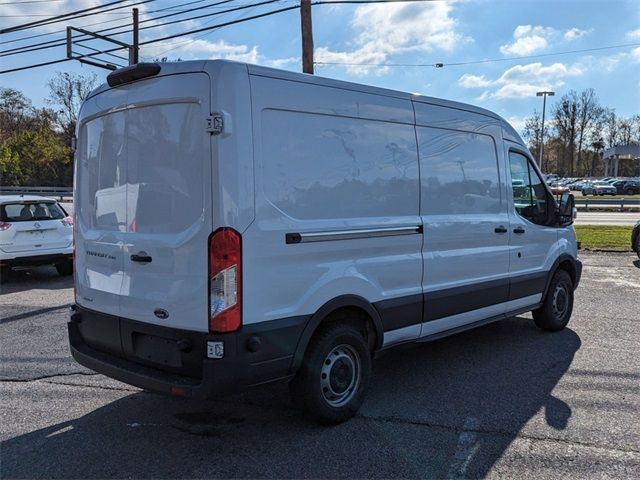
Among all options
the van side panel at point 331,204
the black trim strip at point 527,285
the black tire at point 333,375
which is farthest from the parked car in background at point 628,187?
the black tire at point 333,375

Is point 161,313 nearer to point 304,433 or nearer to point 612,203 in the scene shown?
point 304,433

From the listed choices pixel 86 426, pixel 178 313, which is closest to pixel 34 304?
pixel 86 426

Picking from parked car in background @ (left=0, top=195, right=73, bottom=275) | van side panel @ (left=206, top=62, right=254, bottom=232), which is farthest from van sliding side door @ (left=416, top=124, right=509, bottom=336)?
parked car in background @ (left=0, top=195, right=73, bottom=275)

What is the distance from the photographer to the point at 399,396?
457 cm

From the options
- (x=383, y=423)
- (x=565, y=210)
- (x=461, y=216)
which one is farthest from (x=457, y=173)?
(x=383, y=423)

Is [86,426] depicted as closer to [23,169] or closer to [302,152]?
[302,152]

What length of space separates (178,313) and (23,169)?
57.0 m

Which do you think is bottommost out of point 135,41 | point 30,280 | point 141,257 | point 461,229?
point 30,280

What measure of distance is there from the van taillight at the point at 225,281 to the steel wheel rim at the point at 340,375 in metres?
0.89

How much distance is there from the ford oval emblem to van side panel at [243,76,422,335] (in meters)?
0.58

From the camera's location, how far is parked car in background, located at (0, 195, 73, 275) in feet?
32.2

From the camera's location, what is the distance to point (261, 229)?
3.46 metres

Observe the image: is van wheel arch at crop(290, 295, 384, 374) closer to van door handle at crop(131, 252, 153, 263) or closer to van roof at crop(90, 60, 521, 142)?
van door handle at crop(131, 252, 153, 263)

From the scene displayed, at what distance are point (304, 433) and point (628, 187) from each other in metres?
60.7
